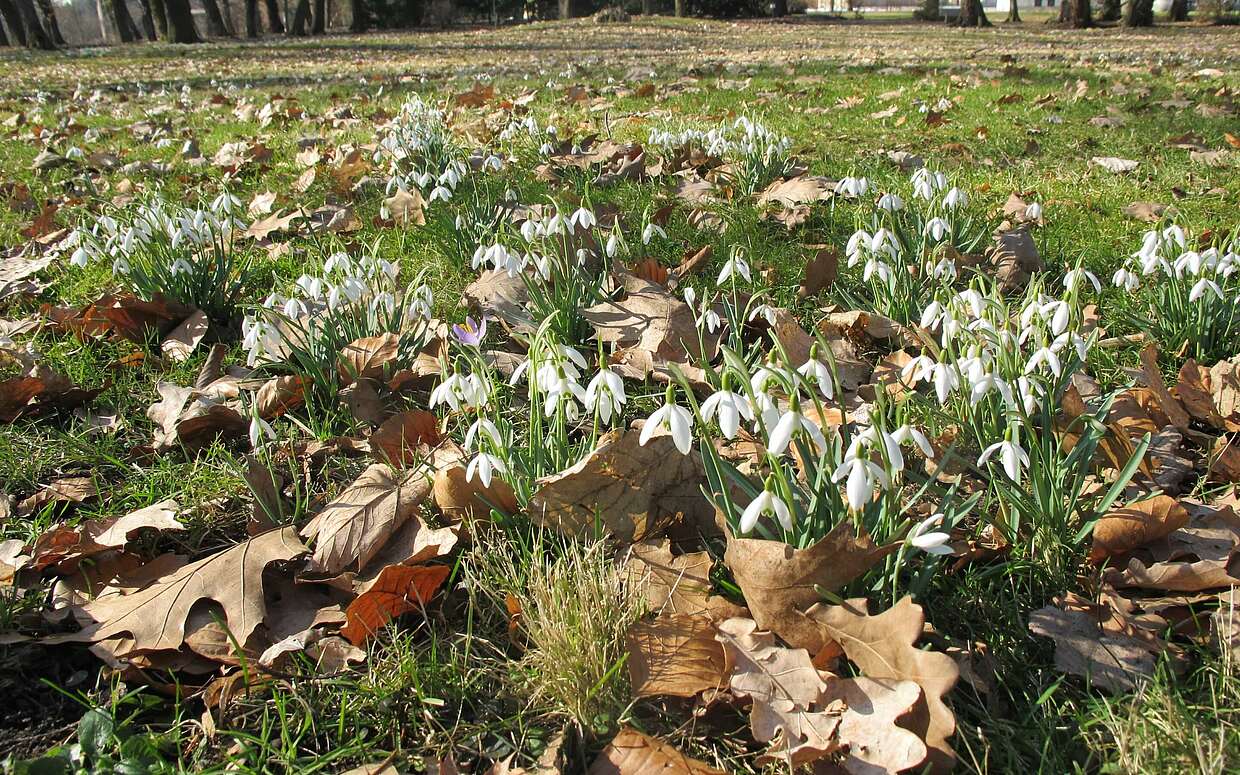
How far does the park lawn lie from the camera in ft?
4.87

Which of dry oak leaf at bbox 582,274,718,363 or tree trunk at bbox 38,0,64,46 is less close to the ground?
tree trunk at bbox 38,0,64,46

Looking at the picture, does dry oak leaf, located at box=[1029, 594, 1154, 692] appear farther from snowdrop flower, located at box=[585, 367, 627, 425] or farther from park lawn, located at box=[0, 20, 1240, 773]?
snowdrop flower, located at box=[585, 367, 627, 425]

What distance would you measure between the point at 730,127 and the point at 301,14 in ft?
104

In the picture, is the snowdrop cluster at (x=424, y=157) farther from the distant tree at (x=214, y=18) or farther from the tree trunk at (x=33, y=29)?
the distant tree at (x=214, y=18)

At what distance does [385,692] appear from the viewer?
1.58 metres

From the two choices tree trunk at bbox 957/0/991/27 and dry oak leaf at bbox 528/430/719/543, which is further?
tree trunk at bbox 957/0/991/27

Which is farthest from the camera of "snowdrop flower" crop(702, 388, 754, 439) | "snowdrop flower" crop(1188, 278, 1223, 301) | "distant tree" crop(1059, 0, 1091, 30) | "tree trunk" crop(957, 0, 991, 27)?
"tree trunk" crop(957, 0, 991, 27)

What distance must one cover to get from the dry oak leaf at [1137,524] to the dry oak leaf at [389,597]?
4.62 feet

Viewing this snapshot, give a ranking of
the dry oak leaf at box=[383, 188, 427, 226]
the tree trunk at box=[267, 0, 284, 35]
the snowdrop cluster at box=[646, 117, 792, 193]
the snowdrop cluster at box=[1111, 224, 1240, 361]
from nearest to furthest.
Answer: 1. the snowdrop cluster at box=[1111, 224, 1240, 361]
2. the dry oak leaf at box=[383, 188, 427, 226]
3. the snowdrop cluster at box=[646, 117, 792, 193]
4. the tree trunk at box=[267, 0, 284, 35]

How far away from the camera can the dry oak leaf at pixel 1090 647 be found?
4.91ft

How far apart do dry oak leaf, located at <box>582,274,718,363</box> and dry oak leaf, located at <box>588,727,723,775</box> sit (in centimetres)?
130

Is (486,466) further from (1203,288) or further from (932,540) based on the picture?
(1203,288)

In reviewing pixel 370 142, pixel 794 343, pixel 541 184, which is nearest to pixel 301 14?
pixel 370 142

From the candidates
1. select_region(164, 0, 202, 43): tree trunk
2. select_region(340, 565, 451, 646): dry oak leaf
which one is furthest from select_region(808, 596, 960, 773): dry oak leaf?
select_region(164, 0, 202, 43): tree trunk
